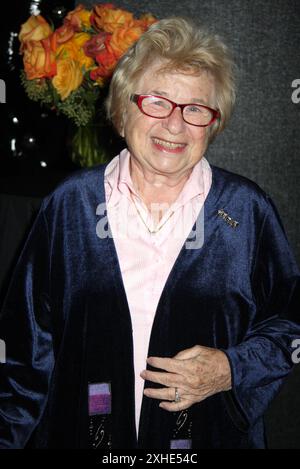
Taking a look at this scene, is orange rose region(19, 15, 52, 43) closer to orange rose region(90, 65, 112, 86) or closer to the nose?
orange rose region(90, 65, 112, 86)

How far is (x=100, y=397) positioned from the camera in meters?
1.25

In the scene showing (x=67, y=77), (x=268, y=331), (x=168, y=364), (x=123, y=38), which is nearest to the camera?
(x=168, y=364)

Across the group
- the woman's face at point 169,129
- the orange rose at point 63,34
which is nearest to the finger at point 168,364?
the woman's face at point 169,129

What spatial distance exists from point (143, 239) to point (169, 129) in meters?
0.25

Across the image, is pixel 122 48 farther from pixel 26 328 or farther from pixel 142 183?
pixel 26 328

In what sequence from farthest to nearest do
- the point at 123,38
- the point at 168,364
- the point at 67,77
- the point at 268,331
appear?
the point at 67,77
the point at 123,38
the point at 268,331
the point at 168,364

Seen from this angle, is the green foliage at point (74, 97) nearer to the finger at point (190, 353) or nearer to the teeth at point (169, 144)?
the teeth at point (169, 144)

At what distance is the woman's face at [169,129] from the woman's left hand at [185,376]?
16.3 inches

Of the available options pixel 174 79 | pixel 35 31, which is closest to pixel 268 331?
pixel 174 79

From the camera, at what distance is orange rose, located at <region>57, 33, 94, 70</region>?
1.67 meters

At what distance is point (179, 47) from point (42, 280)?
24.1 inches

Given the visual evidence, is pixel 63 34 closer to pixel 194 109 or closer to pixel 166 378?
pixel 194 109

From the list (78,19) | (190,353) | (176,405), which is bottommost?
(176,405)

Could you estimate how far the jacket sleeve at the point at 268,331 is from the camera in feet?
4.09
